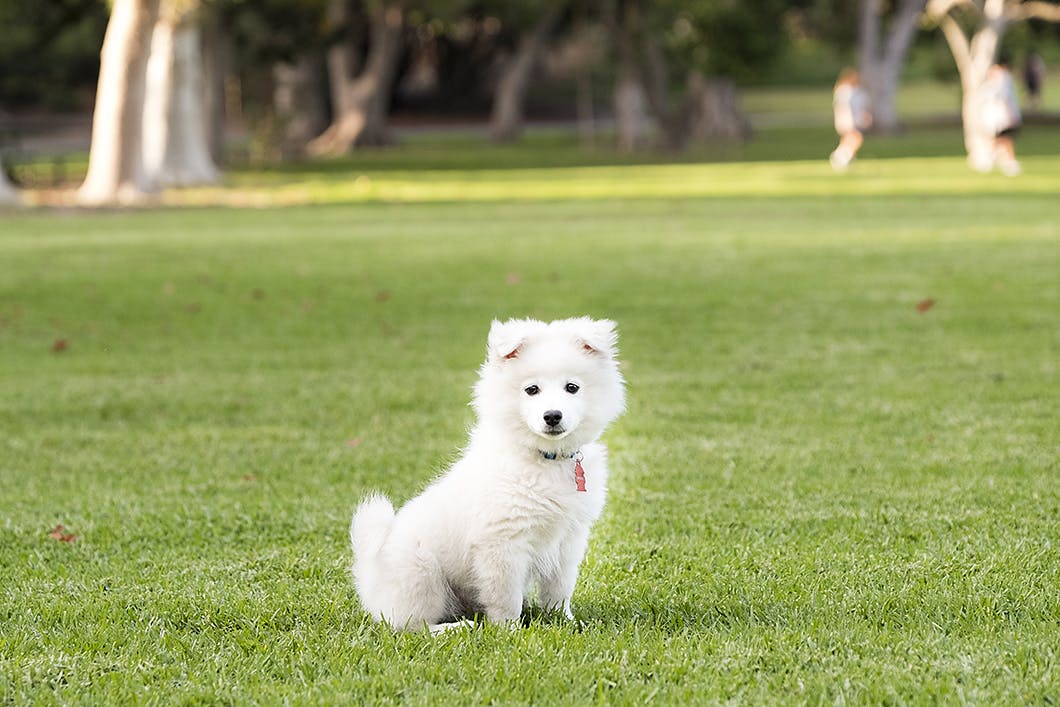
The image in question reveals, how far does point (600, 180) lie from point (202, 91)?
11.4 metres

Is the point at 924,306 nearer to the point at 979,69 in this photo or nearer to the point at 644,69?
the point at 979,69

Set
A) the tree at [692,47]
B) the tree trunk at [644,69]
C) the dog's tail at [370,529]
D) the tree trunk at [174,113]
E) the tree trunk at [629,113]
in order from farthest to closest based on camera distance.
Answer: the tree trunk at [629,113], the tree trunk at [644,69], the tree at [692,47], the tree trunk at [174,113], the dog's tail at [370,529]

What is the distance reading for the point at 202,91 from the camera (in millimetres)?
40219

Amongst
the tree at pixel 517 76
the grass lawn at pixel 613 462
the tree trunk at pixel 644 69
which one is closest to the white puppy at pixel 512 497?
the grass lawn at pixel 613 462

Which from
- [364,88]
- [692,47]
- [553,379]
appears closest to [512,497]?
[553,379]

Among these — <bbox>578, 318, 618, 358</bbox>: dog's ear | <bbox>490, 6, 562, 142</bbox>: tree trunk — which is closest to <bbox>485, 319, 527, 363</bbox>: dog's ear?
<bbox>578, 318, 618, 358</bbox>: dog's ear

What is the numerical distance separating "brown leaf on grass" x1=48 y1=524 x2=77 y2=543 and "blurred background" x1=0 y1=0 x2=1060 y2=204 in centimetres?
2102

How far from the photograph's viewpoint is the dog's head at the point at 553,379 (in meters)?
5.02

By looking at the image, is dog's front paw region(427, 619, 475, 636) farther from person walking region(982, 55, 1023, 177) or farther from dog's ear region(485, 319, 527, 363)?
person walking region(982, 55, 1023, 177)

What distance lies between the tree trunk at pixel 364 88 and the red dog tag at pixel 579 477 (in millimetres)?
44831

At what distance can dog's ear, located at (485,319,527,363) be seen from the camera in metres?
5.04

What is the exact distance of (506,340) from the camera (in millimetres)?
5047

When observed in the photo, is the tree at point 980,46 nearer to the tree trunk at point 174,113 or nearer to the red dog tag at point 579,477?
the tree trunk at point 174,113

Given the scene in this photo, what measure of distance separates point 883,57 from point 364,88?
57.4 feet
